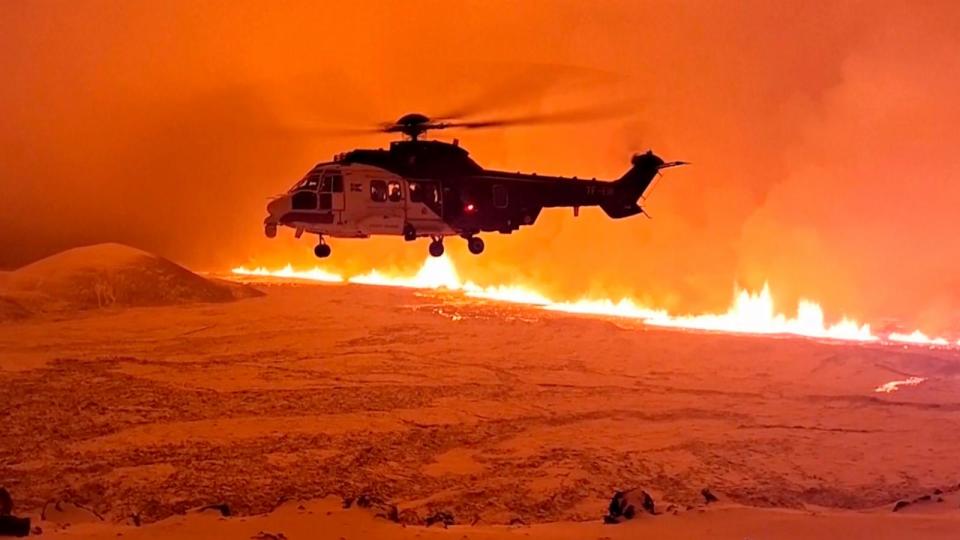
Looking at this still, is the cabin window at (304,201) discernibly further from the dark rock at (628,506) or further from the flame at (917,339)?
the flame at (917,339)

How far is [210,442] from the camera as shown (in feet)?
31.6

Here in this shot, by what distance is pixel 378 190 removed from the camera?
8.51 meters

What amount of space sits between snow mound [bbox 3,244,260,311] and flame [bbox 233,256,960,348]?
6.07 m

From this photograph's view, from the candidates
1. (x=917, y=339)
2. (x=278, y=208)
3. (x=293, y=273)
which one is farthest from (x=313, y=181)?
(x=293, y=273)

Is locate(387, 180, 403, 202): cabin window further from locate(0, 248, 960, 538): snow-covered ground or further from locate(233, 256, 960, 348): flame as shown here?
locate(233, 256, 960, 348): flame

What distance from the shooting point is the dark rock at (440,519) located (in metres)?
7.83

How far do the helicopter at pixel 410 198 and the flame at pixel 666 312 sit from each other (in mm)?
11227

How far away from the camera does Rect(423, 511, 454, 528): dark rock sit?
25.7 ft

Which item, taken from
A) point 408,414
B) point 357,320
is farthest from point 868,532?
point 357,320

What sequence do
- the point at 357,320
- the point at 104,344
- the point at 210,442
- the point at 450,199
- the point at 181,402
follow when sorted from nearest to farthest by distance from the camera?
the point at 450,199
the point at 210,442
the point at 181,402
the point at 104,344
the point at 357,320

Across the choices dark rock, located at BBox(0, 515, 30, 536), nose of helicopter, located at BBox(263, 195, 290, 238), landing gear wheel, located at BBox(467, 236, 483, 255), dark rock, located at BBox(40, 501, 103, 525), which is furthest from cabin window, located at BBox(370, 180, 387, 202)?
dark rock, located at BBox(0, 515, 30, 536)

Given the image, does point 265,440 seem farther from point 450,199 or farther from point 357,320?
point 357,320

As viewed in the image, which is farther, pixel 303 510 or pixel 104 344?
pixel 104 344

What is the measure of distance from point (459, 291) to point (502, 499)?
1454cm
